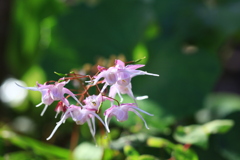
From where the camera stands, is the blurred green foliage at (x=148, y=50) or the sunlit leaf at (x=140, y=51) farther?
the sunlit leaf at (x=140, y=51)

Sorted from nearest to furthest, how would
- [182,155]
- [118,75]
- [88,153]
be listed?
[118,75] < [182,155] < [88,153]

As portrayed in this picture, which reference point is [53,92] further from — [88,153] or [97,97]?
[88,153]

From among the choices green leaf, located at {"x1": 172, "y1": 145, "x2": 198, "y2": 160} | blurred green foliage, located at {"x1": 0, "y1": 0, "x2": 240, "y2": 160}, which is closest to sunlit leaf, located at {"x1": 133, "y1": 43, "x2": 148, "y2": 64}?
blurred green foliage, located at {"x1": 0, "y1": 0, "x2": 240, "y2": 160}

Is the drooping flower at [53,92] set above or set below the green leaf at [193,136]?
below

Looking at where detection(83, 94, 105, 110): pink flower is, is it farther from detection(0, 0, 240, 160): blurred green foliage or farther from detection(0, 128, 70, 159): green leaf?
detection(0, 0, 240, 160): blurred green foliage

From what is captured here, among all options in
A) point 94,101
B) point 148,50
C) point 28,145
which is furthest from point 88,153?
point 148,50

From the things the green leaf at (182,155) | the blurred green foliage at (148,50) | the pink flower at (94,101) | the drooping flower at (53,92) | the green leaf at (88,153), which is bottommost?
the drooping flower at (53,92)

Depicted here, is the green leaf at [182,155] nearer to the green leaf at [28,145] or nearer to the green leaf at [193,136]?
the green leaf at [193,136]

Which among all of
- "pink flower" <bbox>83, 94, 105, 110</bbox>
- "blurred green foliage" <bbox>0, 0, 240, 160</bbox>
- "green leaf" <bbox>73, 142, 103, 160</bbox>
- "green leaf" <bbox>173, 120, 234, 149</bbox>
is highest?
"blurred green foliage" <bbox>0, 0, 240, 160</bbox>

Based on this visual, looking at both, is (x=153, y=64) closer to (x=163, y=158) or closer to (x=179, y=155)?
(x=163, y=158)

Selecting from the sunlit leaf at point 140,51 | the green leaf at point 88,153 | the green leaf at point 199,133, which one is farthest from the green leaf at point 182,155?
the sunlit leaf at point 140,51

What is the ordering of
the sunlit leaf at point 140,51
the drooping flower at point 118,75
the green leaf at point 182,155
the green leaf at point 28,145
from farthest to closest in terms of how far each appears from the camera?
the sunlit leaf at point 140,51 → the green leaf at point 28,145 → the green leaf at point 182,155 → the drooping flower at point 118,75
